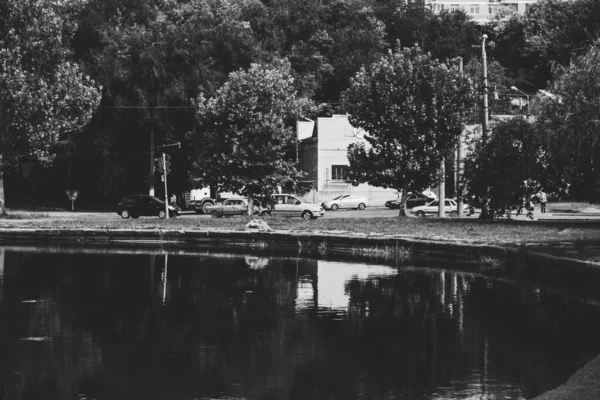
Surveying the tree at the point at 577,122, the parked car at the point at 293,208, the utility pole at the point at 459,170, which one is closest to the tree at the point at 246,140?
the parked car at the point at 293,208

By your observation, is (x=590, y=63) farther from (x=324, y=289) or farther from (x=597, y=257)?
(x=324, y=289)

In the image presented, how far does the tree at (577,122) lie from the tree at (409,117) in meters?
11.6

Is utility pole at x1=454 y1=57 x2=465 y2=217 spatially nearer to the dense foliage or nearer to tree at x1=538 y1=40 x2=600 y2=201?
the dense foliage

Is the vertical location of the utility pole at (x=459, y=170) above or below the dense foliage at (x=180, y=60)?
below

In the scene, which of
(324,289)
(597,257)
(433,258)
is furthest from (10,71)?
(597,257)

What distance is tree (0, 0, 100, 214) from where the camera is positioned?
57000mm

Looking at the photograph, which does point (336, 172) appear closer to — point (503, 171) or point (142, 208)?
point (142, 208)

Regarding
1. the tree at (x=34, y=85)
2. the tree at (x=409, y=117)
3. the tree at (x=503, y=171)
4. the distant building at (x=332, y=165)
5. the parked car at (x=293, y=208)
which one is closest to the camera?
the tree at (x=503, y=171)

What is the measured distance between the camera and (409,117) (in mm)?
49844

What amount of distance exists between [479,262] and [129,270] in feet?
37.2

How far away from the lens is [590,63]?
37.0 metres

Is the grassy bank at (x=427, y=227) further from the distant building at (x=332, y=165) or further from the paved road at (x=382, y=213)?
the distant building at (x=332, y=165)

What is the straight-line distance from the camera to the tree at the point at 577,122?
3506 centimetres

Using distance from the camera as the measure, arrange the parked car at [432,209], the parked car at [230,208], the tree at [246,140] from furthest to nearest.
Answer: the parked car at [432,209] < the parked car at [230,208] < the tree at [246,140]
